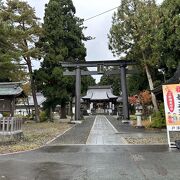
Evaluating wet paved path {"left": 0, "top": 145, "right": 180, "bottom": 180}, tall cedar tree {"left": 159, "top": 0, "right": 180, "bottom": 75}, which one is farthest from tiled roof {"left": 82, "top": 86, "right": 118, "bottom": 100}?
wet paved path {"left": 0, "top": 145, "right": 180, "bottom": 180}

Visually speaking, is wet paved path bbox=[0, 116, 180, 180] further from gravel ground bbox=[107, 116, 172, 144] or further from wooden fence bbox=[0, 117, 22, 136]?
wooden fence bbox=[0, 117, 22, 136]

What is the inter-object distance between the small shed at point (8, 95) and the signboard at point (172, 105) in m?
18.2

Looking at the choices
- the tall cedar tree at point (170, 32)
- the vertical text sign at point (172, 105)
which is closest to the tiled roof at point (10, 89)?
the tall cedar tree at point (170, 32)

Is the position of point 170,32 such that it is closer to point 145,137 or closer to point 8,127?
point 145,137

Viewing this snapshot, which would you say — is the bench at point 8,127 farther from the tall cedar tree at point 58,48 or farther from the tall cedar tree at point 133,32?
the tall cedar tree at point 58,48

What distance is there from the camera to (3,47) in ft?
91.5

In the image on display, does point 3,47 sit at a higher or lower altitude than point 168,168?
higher

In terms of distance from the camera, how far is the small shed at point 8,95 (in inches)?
1188

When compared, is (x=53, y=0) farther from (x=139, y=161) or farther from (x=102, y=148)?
(x=139, y=161)

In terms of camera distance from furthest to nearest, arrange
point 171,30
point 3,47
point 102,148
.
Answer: point 3,47 → point 171,30 → point 102,148

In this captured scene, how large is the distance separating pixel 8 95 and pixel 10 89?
0.71m

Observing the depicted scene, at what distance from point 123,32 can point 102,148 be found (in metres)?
21.5

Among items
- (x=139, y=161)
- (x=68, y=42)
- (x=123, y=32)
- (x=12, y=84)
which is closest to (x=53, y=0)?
(x=68, y=42)

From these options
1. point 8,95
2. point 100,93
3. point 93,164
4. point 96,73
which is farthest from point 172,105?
point 100,93
